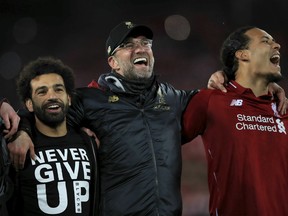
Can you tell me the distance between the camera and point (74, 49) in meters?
8.48

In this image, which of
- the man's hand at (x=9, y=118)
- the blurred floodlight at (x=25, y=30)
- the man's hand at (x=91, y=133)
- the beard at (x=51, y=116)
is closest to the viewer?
the man's hand at (x=9, y=118)

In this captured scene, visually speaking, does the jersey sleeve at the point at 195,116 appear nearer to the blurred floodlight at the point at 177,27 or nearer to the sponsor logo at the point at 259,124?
the sponsor logo at the point at 259,124

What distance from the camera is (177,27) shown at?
27.6 ft

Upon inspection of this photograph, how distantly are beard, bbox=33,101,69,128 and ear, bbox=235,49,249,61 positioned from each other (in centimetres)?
111

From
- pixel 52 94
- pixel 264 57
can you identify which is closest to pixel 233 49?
pixel 264 57

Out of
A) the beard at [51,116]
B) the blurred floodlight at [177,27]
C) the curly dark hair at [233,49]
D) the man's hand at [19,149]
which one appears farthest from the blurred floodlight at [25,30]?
the man's hand at [19,149]

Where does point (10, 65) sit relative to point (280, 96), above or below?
above

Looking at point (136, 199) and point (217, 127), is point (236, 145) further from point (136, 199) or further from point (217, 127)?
point (136, 199)

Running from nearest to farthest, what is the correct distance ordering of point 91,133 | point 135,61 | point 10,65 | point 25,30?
point 91,133, point 135,61, point 10,65, point 25,30

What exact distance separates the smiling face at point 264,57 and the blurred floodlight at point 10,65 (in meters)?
5.61

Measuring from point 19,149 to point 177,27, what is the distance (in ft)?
20.1

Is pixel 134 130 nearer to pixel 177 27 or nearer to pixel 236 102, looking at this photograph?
pixel 236 102

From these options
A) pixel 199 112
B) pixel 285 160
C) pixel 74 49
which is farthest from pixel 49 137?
pixel 74 49

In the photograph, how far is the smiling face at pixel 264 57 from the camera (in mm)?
3125
